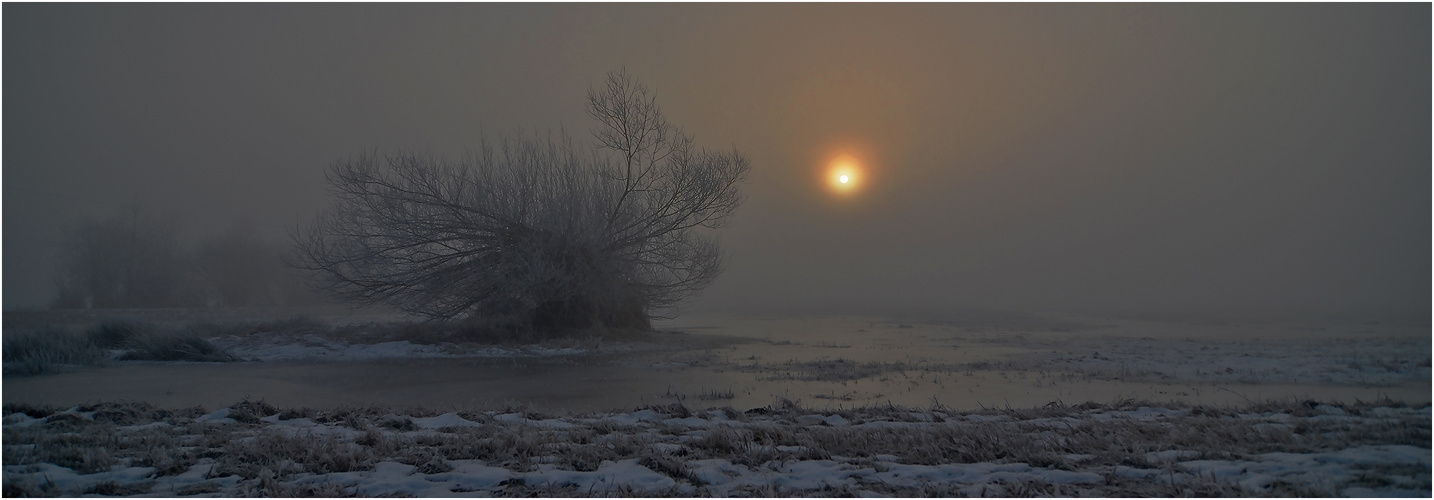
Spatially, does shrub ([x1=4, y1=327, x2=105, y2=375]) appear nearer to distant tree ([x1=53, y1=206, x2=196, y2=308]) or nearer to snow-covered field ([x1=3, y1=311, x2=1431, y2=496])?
snow-covered field ([x1=3, y1=311, x2=1431, y2=496])

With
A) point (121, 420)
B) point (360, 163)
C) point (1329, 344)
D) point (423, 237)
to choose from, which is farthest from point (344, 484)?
point (1329, 344)

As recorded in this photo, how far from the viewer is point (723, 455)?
5332 millimetres

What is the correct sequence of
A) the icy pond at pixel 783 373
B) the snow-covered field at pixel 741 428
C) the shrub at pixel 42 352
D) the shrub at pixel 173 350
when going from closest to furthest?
the snow-covered field at pixel 741 428 → the icy pond at pixel 783 373 → the shrub at pixel 42 352 → the shrub at pixel 173 350

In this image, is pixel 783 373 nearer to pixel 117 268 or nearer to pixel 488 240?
pixel 488 240

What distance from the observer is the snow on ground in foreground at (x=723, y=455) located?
4.47 meters

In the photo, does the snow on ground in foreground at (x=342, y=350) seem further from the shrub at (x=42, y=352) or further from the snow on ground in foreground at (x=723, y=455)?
the snow on ground in foreground at (x=723, y=455)

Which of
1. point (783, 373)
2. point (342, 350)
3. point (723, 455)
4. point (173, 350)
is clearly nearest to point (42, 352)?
point (173, 350)

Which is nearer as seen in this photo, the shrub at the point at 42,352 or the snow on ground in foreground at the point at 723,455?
the snow on ground in foreground at the point at 723,455

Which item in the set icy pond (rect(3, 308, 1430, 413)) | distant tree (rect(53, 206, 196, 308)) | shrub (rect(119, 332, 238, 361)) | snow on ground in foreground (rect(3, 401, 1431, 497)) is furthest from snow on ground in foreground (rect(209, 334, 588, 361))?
distant tree (rect(53, 206, 196, 308))

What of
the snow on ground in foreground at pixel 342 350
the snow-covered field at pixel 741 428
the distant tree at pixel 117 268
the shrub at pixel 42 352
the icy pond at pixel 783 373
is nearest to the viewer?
the snow-covered field at pixel 741 428

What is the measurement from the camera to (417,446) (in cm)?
555

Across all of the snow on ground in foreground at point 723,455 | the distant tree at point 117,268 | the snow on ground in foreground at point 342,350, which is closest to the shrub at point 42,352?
the snow on ground in foreground at point 342,350

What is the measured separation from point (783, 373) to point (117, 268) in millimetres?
42585

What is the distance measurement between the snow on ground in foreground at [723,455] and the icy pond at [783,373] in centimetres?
158
